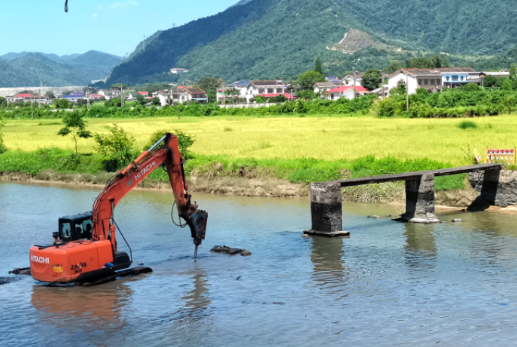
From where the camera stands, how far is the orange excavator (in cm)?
1670

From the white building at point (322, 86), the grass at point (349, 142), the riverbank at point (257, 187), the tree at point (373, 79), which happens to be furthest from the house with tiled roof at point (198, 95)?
the riverbank at point (257, 187)

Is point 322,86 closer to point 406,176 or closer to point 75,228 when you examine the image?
point 406,176

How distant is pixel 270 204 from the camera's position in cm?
3158

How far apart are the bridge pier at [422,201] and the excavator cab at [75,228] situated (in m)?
13.5

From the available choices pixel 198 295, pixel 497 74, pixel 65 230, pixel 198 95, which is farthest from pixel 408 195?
pixel 198 95

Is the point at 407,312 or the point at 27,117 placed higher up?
the point at 27,117

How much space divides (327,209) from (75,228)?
9476mm

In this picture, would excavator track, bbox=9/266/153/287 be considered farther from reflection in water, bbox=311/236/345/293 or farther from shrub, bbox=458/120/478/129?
shrub, bbox=458/120/478/129

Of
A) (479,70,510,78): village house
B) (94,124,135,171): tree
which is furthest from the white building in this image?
(94,124,135,171): tree

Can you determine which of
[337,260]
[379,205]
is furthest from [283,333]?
[379,205]

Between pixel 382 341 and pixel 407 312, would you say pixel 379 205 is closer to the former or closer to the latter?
pixel 407 312

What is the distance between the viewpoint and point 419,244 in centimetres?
2264

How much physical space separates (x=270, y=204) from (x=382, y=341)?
1806cm

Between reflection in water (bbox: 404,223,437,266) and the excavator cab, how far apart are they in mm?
9430
